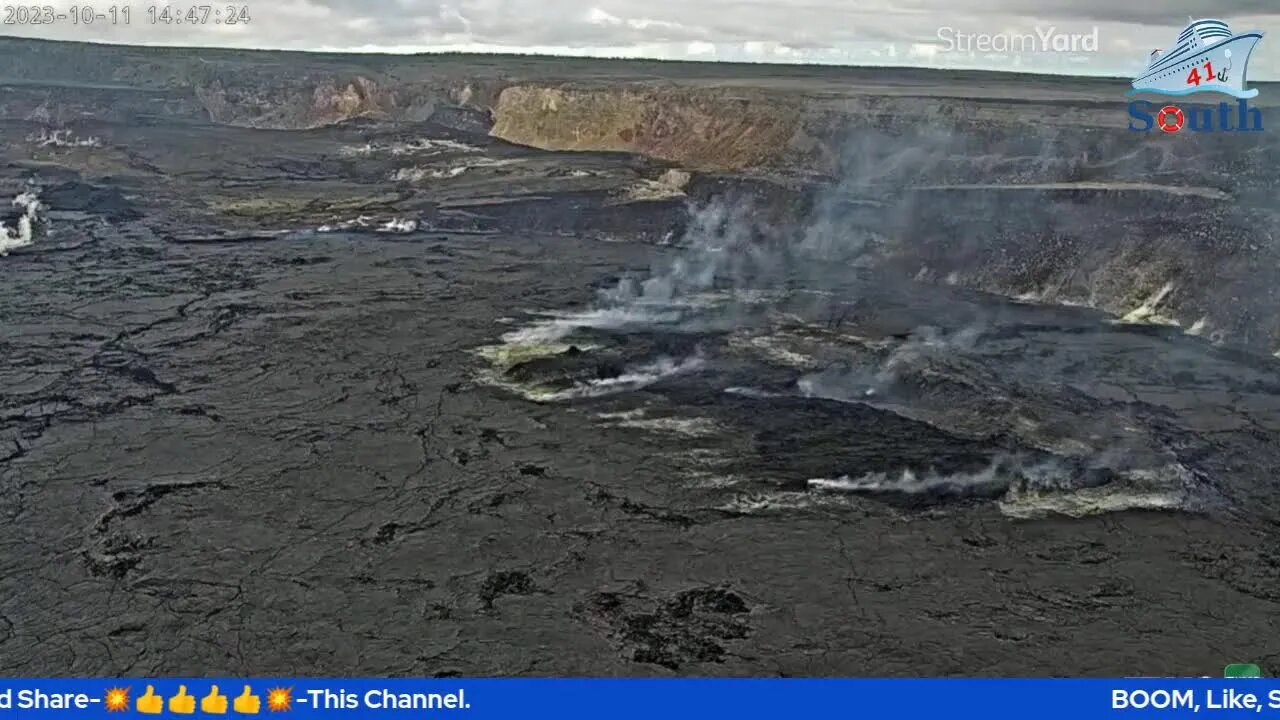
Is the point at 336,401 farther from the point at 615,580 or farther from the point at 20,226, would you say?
the point at 20,226

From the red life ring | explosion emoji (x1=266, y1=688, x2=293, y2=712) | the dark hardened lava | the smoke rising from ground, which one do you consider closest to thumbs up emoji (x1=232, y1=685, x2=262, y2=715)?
explosion emoji (x1=266, y1=688, x2=293, y2=712)

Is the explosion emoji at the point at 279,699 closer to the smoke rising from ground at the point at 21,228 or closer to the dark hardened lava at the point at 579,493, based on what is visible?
the dark hardened lava at the point at 579,493

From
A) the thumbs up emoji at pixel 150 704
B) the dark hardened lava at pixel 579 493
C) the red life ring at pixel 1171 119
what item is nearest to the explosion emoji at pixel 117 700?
the thumbs up emoji at pixel 150 704

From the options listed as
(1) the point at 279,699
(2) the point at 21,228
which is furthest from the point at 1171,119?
(1) the point at 279,699

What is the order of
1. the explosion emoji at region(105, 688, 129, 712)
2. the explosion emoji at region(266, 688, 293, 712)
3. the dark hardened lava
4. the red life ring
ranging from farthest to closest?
the red life ring → the dark hardened lava → the explosion emoji at region(266, 688, 293, 712) → the explosion emoji at region(105, 688, 129, 712)

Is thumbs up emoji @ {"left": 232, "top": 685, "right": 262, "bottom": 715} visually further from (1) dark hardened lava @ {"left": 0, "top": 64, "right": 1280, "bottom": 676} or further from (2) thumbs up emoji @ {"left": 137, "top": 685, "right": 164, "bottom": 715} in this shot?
(1) dark hardened lava @ {"left": 0, "top": 64, "right": 1280, "bottom": 676}

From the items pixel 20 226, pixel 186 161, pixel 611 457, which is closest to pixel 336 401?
pixel 611 457
